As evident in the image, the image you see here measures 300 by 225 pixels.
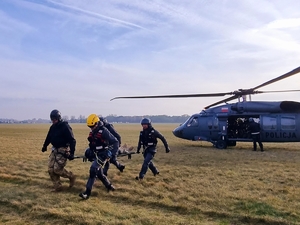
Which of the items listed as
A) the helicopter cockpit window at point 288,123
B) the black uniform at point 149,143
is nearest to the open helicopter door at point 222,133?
the helicopter cockpit window at point 288,123

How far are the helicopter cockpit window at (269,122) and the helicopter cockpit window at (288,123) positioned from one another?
1.33ft

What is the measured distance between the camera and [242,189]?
7828 millimetres

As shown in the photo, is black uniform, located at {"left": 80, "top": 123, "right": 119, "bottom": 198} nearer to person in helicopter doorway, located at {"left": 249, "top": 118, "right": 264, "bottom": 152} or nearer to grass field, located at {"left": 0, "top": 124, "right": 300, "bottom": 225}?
grass field, located at {"left": 0, "top": 124, "right": 300, "bottom": 225}

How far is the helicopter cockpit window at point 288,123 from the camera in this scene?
16859 mm

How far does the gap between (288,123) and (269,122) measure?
0.96m

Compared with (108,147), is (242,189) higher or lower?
lower

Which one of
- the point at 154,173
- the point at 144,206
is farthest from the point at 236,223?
the point at 154,173

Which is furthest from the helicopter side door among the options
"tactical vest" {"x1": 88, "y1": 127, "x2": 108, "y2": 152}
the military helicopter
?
"tactical vest" {"x1": 88, "y1": 127, "x2": 108, "y2": 152}

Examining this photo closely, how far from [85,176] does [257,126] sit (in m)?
11.2

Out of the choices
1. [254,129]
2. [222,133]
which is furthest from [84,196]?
[254,129]

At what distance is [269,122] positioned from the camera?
17.3 m

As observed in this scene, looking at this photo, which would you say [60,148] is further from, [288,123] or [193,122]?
[288,123]

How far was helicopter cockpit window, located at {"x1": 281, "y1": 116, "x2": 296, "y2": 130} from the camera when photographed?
1686 cm

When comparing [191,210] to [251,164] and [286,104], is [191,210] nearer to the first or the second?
[251,164]
